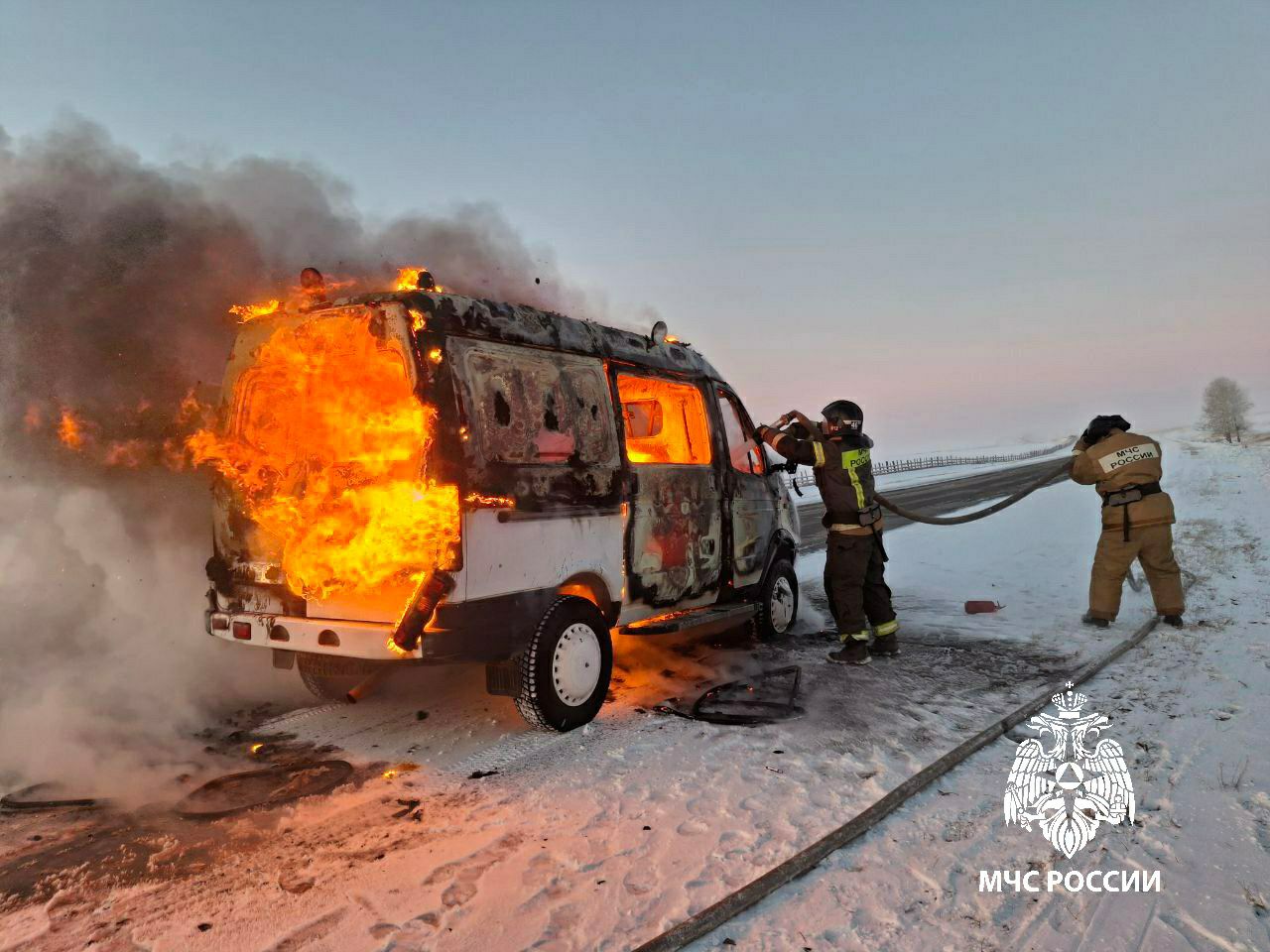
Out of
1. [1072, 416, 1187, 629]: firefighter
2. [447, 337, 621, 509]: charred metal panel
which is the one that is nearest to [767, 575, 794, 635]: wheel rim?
[447, 337, 621, 509]: charred metal panel

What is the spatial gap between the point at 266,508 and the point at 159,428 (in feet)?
6.84

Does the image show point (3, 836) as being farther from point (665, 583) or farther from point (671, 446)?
point (671, 446)

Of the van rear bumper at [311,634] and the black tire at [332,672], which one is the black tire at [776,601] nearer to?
the black tire at [332,672]

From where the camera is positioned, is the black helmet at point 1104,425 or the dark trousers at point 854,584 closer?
the dark trousers at point 854,584

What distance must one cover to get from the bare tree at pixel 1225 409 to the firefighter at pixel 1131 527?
112 metres

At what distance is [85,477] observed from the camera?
16.8 ft

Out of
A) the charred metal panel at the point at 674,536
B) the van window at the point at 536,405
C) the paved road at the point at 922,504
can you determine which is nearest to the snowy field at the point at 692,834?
the charred metal panel at the point at 674,536

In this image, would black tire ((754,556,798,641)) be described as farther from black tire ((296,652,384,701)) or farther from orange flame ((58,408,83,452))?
orange flame ((58,408,83,452))

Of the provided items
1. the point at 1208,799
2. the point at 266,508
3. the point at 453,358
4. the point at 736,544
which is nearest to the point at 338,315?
the point at 453,358

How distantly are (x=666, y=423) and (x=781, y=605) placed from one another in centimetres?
199

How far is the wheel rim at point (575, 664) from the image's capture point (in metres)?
4.28

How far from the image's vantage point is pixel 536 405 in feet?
14.0

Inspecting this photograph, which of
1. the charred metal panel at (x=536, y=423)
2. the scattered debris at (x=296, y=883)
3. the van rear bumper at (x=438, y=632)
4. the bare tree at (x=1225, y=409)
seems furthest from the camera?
the bare tree at (x=1225, y=409)

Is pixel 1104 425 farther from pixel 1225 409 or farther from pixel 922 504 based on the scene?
pixel 1225 409
